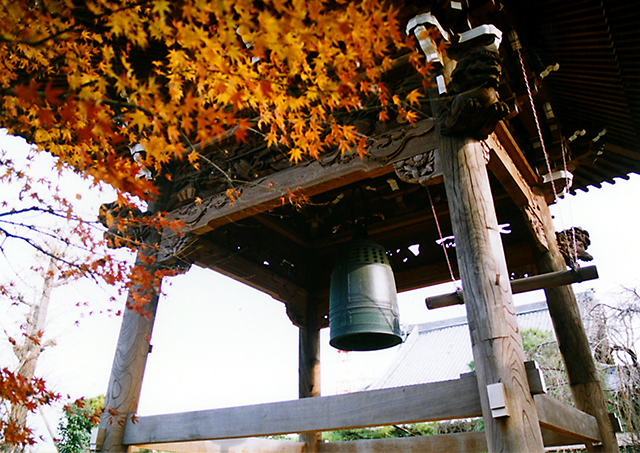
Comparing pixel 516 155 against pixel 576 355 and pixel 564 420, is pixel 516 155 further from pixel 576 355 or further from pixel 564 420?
pixel 564 420

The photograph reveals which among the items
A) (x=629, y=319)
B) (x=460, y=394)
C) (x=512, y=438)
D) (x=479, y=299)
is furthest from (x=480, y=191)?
(x=629, y=319)

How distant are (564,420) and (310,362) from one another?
11.5 feet

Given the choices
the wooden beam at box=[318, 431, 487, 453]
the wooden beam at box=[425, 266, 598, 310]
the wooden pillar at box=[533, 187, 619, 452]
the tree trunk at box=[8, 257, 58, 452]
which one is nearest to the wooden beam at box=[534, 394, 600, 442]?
the wooden pillar at box=[533, 187, 619, 452]

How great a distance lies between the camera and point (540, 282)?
3424mm

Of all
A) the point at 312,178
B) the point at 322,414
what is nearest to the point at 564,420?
the point at 322,414

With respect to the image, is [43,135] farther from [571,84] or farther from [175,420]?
[571,84]

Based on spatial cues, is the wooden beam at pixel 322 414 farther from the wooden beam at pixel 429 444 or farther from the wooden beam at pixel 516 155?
the wooden beam at pixel 516 155

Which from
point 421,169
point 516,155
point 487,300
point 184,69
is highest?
point 516,155

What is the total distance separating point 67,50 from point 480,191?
3105 mm

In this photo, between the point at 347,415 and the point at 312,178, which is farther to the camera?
the point at 312,178

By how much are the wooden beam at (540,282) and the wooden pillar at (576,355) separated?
1196mm

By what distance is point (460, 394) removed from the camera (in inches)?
110

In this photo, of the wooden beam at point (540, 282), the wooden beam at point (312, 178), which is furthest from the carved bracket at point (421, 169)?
the wooden beam at point (540, 282)

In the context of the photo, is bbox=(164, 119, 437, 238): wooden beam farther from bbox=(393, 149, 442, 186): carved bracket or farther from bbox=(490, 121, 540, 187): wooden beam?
bbox=(490, 121, 540, 187): wooden beam
